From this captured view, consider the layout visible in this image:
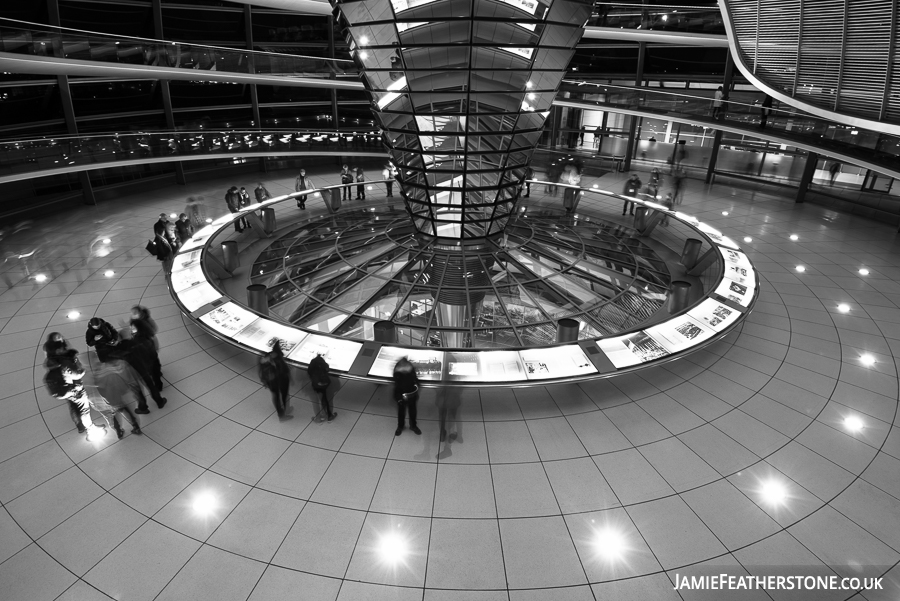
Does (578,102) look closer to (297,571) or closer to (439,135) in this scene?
(439,135)

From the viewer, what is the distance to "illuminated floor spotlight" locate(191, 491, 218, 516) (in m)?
6.73

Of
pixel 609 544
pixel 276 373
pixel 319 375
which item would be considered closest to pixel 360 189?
pixel 276 373

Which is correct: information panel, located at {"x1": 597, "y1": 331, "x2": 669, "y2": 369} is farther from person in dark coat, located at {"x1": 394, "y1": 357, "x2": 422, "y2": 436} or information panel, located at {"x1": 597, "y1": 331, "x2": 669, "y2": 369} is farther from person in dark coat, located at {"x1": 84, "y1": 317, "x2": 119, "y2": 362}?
person in dark coat, located at {"x1": 84, "y1": 317, "x2": 119, "y2": 362}

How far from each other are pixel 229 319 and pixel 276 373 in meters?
2.73

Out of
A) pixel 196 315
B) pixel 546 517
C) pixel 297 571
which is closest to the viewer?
pixel 297 571

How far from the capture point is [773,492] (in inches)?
282

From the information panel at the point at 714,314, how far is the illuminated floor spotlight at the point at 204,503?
994 cm

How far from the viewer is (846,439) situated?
27.1 ft

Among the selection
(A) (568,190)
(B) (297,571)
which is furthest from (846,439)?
(A) (568,190)

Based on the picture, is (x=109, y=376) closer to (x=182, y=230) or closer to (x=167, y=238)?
(x=167, y=238)

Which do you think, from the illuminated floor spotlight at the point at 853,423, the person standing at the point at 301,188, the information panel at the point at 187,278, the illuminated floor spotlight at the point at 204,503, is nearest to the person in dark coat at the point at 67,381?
the illuminated floor spotlight at the point at 204,503

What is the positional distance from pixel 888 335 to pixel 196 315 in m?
16.4

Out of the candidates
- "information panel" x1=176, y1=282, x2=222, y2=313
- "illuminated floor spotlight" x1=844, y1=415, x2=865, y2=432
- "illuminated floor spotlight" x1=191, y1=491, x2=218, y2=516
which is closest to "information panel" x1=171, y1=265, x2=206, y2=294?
"information panel" x1=176, y1=282, x2=222, y2=313

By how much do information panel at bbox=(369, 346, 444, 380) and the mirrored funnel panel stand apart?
5907 mm
